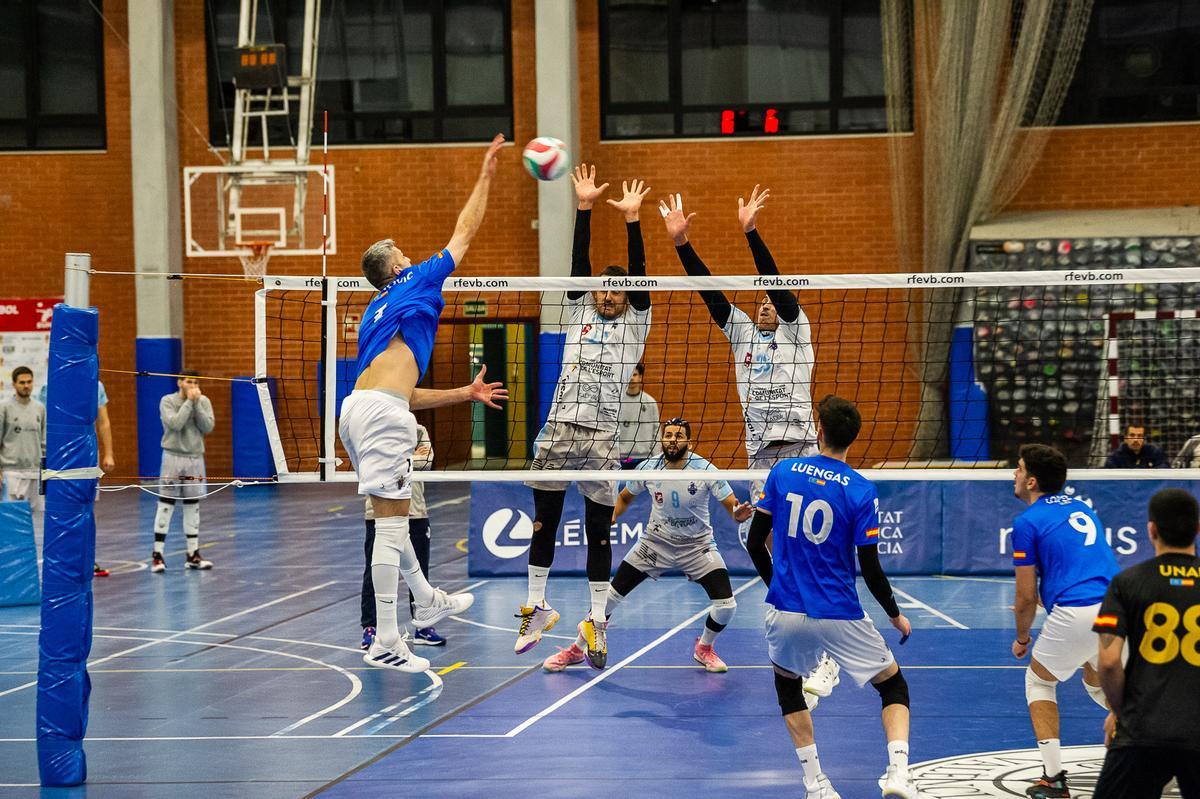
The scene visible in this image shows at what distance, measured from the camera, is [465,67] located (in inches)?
836

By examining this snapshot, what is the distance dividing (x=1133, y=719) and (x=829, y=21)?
17373 mm

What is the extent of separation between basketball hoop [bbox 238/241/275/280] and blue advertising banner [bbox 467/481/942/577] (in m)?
7.02

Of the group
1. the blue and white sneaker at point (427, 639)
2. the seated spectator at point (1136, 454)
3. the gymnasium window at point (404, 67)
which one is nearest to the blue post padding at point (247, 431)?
the gymnasium window at point (404, 67)

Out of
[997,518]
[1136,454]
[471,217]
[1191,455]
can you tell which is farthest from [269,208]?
[471,217]

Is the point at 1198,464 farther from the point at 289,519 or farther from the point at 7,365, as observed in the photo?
the point at 7,365

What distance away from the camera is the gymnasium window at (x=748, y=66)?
67.0ft

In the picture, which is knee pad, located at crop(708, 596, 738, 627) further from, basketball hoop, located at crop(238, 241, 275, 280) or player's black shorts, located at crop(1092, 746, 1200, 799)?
basketball hoop, located at crop(238, 241, 275, 280)

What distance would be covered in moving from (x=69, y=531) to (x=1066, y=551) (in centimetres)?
477

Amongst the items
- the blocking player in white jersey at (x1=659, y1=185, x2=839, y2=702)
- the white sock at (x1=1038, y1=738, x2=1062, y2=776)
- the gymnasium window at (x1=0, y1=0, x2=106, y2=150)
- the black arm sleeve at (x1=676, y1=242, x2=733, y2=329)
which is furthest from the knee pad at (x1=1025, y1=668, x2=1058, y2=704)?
the gymnasium window at (x1=0, y1=0, x2=106, y2=150)

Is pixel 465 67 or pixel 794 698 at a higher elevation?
pixel 465 67

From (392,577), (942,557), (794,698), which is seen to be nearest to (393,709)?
(392,577)

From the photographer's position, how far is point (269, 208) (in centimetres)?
1923

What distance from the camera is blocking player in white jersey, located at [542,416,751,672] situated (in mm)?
9000

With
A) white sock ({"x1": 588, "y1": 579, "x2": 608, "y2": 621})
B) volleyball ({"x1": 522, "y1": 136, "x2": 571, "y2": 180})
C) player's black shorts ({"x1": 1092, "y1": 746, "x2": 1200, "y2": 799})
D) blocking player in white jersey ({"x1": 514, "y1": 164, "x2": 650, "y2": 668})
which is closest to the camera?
player's black shorts ({"x1": 1092, "y1": 746, "x2": 1200, "y2": 799})
